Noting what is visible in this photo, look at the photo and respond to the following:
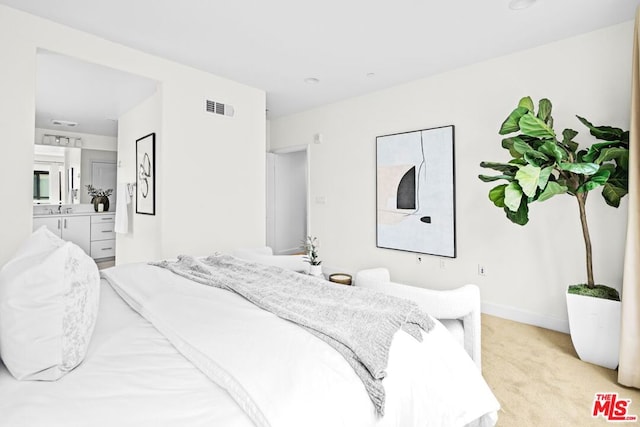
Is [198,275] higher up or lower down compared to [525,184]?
lower down

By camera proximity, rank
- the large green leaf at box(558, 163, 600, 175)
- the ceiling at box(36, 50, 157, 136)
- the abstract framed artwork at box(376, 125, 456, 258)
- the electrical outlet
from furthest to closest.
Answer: the abstract framed artwork at box(376, 125, 456, 258), the electrical outlet, the ceiling at box(36, 50, 157, 136), the large green leaf at box(558, 163, 600, 175)

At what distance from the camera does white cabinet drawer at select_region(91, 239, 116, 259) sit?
19.8 ft

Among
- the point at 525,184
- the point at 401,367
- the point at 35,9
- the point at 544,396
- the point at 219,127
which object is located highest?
the point at 35,9

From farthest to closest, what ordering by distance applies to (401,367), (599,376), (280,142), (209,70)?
(280,142)
(209,70)
(599,376)
(401,367)

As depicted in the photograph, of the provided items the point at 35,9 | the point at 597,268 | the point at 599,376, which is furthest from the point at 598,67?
the point at 35,9

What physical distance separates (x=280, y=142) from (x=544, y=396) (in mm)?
4818

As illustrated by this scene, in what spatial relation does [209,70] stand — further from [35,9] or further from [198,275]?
[198,275]

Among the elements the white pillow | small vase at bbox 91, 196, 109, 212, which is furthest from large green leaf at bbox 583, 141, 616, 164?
small vase at bbox 91, 196, 109, 212

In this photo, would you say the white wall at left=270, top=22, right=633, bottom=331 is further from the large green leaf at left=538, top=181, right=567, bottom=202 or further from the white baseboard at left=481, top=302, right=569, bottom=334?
the large green leaf at left=538, top=181, right=567, bottom=202

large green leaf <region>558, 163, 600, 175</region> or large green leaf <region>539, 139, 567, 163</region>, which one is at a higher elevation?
large green leaf <region>539, 139, 567, 163</region>

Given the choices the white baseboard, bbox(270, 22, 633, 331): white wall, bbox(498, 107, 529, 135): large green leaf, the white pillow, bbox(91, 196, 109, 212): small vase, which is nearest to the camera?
the white pillow

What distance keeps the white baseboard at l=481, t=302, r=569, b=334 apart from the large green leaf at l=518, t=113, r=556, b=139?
1671 millimetres

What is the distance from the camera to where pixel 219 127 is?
3701mm

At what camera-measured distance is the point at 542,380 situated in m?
2.11
